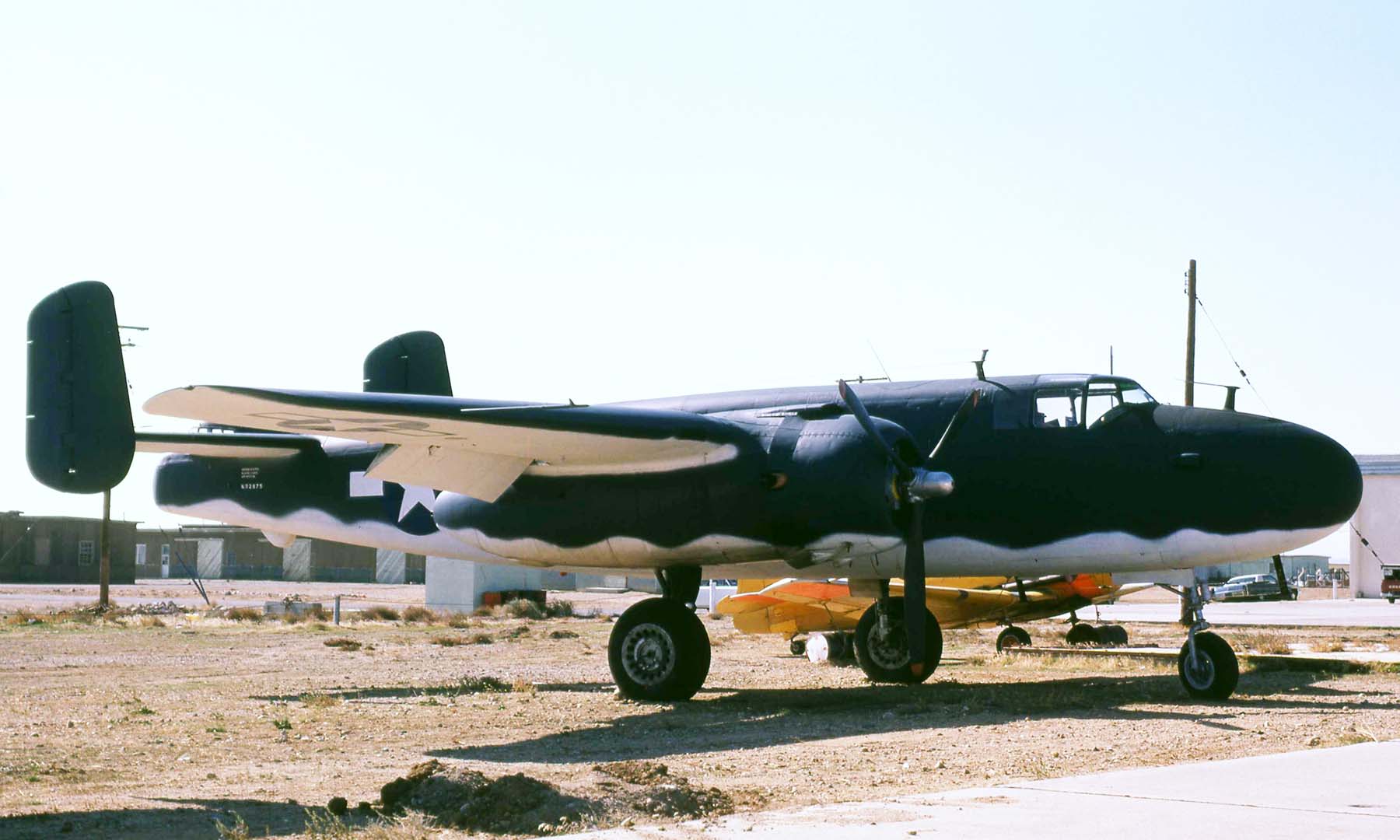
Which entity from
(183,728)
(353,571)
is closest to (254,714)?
(183,728)

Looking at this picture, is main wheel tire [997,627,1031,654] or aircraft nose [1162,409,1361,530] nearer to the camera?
aircraft nose [1162,409,1361,530]

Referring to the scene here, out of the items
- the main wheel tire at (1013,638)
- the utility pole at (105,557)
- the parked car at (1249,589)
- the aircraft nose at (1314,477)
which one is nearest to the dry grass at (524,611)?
the utility pole at (105,557)

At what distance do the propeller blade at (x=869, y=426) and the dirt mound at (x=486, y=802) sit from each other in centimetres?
750

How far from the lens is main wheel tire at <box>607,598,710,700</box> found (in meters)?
16.9

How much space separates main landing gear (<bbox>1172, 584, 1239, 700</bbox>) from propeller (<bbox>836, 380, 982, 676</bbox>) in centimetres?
313

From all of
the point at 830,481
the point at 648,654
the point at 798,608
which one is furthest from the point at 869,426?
the point at 798,608

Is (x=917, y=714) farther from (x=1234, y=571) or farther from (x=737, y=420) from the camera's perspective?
(x=1234, y=571)

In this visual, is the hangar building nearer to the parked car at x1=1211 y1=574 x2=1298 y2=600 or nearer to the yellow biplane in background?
the parked car at x1=1211 y1=574 x2=1298 y2=600

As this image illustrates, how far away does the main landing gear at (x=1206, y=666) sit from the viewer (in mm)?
16219

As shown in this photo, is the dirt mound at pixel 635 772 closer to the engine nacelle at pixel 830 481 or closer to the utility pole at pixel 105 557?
the engine nacelle at pixel 830 481

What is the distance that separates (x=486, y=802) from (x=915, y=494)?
26.3ft

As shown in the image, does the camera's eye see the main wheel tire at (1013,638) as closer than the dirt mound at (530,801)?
No

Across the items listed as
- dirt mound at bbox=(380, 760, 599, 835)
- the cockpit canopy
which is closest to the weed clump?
the cockpit canopy

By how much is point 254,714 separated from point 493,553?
3.79 meters
